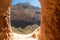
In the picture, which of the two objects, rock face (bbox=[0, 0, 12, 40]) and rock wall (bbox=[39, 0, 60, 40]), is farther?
rock face (bbox=[0, 0, 12, 40])

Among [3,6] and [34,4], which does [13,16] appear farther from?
[3,6]

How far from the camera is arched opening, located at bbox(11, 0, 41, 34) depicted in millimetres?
8582

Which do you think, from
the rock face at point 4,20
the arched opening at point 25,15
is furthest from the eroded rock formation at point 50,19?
the arched opening at point 25,15

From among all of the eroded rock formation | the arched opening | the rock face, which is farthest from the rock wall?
the arched opening

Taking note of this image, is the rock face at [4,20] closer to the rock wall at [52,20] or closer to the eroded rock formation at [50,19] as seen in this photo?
the eroded rock formation at [50,19]

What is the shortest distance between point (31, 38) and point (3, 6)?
98.4 inches

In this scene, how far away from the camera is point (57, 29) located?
2.63 meters

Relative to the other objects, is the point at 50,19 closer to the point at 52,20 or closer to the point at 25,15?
the point at 52,20

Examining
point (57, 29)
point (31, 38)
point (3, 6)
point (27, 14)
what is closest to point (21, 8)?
point (27, 14)

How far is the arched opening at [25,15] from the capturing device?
28.2ft

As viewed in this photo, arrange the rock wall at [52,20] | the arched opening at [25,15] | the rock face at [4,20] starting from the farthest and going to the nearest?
the arched opening at [25,15] < the rock face at [4,20] < the rock wall at [52,20]

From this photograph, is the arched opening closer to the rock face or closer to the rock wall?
the rock face

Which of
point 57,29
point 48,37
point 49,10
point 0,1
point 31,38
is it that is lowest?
point 31,38

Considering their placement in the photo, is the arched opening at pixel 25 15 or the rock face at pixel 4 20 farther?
the arched opening at pixel 25 15
